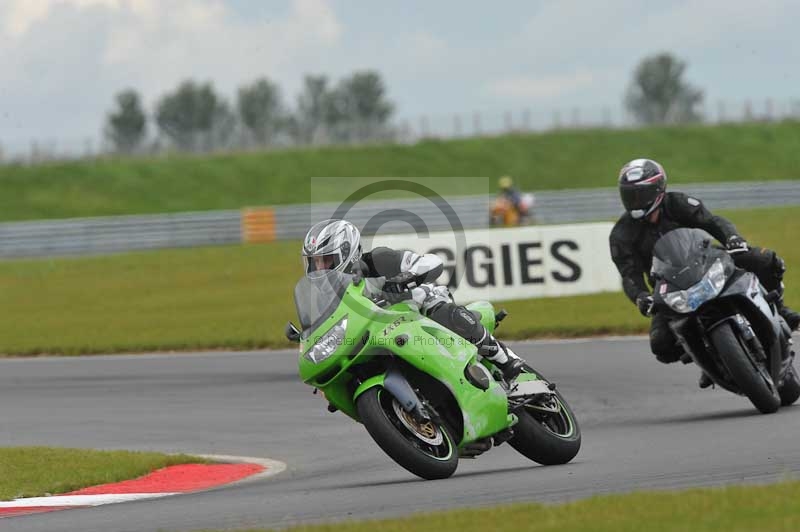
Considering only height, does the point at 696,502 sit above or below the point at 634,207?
below

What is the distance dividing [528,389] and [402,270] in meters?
1.07

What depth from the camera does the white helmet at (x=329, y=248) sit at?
27.7 ft

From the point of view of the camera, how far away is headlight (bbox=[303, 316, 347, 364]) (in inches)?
321

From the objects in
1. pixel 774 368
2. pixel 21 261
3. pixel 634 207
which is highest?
pixel 634 207

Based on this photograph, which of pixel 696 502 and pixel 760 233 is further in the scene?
pixel 760 233

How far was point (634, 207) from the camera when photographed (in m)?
10.7

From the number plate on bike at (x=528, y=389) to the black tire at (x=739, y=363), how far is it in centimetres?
172

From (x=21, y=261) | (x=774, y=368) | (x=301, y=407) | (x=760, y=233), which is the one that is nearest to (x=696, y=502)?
(x=774, y=368)

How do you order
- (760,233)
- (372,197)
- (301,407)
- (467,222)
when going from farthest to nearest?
(372,197) → (467,222) → (760,233) → (301,407)

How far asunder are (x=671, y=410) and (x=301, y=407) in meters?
3.67

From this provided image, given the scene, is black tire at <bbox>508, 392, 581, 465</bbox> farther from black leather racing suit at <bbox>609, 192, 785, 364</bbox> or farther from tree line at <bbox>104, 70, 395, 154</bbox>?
tree line at <bbox>104, 70, 395, 154</bbox>

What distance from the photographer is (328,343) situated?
8172 millimetres

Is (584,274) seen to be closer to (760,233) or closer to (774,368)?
(774,368)

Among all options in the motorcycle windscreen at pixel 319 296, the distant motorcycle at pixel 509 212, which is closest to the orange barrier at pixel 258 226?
the distant motorcycle at pixel 509 212
